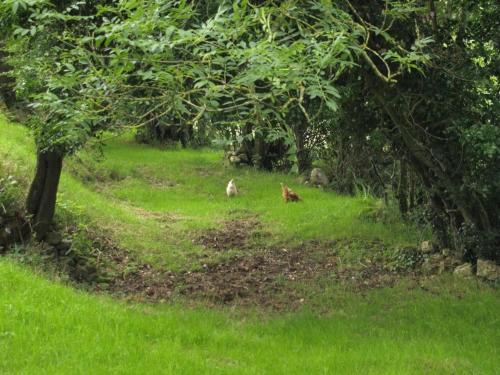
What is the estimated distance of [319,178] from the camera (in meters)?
16.4

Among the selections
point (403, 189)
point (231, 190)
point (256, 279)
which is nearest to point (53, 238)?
point (256, 279)

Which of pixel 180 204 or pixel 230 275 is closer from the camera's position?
pixel 230 275

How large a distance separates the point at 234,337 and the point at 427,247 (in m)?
4.18

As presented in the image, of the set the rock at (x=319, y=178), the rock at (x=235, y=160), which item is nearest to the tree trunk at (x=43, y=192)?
the rock at (x=319, y=178)

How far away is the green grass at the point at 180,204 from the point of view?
10.8 meters

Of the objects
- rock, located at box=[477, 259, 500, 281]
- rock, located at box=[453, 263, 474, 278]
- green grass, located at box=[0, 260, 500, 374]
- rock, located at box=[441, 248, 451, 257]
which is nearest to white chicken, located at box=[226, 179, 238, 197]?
rock, located at box=[441, 248, 451, 257]

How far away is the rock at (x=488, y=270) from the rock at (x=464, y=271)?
11cm

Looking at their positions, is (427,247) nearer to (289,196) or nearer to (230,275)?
(230,275)

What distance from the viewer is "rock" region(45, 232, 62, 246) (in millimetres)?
9079

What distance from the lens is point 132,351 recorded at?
5.44 meters

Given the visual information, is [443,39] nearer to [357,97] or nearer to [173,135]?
[357,97]

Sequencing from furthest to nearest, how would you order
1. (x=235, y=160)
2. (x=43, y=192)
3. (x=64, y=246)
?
(x=235, y=160)
(x=64, y=246)
(x=43, y=192)

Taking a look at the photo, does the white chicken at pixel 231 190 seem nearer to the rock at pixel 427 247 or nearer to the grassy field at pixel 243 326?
the grassy field at pixel 243 326

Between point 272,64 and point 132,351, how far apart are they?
9.32ft
